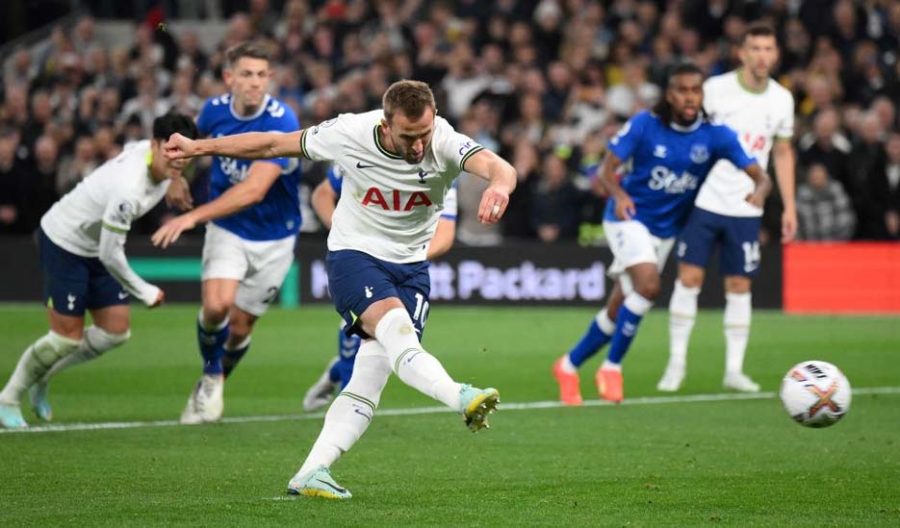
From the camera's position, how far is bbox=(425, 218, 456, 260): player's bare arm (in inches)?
380

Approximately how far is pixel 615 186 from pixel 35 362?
4338 mm

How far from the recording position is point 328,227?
1028cm

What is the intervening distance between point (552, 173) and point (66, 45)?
29.7 feet

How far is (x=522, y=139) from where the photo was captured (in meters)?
21.3

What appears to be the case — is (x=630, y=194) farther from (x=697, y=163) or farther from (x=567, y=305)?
(x=567, y=305)

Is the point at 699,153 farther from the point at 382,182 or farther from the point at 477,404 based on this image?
the point at 477,404

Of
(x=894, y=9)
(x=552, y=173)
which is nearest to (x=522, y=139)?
(x=552, y=173)

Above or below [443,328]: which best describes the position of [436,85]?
above

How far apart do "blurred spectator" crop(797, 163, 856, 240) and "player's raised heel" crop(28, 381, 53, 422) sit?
12.1 meters

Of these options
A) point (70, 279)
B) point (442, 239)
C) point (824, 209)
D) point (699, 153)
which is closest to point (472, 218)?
point (824, 209)

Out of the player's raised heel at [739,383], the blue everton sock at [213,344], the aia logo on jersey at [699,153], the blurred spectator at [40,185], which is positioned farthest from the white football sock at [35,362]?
the blurred spectator at [40,185]

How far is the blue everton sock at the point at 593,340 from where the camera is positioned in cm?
1201

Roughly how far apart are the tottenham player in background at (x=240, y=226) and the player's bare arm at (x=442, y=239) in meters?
1.25

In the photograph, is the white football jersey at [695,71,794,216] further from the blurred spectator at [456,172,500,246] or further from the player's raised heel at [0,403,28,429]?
the blurred spectator at [456,172,500,246]
